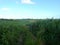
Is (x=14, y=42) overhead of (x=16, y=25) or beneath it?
beneath

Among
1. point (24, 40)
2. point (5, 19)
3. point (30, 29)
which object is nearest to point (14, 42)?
point (24, 40)

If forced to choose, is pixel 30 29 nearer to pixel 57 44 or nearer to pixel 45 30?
pixel 45 30

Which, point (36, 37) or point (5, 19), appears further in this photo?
point (5, 19)

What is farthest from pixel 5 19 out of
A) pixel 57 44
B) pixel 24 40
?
pixel 57 44

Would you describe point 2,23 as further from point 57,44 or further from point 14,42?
→ point 57,44

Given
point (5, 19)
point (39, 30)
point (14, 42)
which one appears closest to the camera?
point (14, 42)

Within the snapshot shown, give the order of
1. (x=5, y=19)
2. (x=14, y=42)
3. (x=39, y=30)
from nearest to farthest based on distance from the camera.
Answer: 1. (x=14, y=42)
2. (x=39, y=30)
3. (x=5, y=19)
